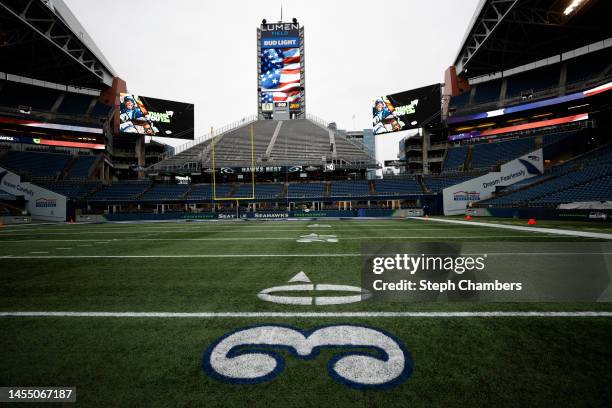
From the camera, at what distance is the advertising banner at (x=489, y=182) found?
1044 inches

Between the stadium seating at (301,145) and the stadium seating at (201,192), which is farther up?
the stadium seating at (301,145)

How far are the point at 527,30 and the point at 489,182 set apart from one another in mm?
15676

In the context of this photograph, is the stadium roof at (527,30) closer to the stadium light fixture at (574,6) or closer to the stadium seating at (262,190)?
the stadium light fixture at (574,6)

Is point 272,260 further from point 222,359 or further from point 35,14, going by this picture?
point 35,14

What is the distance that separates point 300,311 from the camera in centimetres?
297

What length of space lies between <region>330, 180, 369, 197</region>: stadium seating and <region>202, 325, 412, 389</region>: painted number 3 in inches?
1236

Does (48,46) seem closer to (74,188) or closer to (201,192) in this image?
(74,188)

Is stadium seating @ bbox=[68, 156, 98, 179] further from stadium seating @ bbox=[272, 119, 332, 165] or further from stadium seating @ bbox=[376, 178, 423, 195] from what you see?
stadium seating @ bbox=[376, 178, 423, 195]

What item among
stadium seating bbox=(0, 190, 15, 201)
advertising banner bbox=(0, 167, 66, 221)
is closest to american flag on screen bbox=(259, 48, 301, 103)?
advertising banner bbox=(0, 167, 66, 221)

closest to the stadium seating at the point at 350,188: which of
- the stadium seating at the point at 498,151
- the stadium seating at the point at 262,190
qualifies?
the stadium seating at the point at 262,190

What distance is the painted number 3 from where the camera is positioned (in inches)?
70.5

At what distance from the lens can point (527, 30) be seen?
2723 centimetres

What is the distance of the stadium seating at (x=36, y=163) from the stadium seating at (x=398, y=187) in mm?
40073

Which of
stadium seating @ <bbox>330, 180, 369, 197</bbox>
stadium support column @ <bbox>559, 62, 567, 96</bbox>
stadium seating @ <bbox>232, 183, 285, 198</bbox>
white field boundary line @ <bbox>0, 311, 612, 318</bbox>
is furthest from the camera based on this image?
stadium seating @ <bbox>232, 183, 285, 198</bbox>
